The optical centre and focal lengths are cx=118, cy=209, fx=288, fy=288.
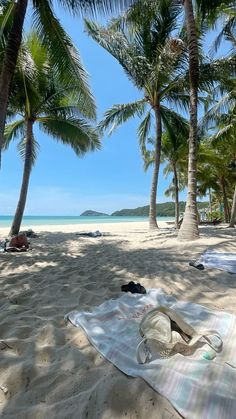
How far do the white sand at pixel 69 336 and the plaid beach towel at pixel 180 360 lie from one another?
0.07 m

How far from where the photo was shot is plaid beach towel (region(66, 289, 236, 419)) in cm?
148

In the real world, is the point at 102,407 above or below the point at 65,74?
below

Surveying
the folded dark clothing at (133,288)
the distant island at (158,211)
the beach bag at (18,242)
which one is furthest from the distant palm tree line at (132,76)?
the distant island at (158,211)

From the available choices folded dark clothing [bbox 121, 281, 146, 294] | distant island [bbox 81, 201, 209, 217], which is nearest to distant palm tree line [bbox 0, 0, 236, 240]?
folded dark clothing [bbox 121, 281, 146, 294]

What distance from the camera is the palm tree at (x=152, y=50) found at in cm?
1068

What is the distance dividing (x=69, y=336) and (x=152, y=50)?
12.4 meters

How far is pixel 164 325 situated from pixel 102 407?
81cm

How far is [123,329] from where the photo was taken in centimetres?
247

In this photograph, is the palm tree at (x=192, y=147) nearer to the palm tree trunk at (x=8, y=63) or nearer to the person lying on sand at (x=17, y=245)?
the person lying on sand at (x=17, y=245)

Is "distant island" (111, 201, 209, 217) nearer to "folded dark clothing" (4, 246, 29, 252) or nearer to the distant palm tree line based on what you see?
the distant palm tree line

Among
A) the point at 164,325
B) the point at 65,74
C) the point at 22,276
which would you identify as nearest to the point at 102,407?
the point at 164,325

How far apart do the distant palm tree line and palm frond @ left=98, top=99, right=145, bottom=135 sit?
0.16 ft

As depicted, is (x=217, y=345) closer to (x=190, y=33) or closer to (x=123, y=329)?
(x=123, y=329)

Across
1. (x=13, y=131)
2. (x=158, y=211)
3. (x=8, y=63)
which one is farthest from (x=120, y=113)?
(x=158, y=211)
